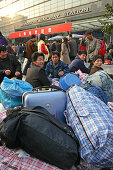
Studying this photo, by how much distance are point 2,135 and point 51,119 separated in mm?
483

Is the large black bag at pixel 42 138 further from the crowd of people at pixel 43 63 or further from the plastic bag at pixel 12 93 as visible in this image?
the crowd of people at pixel 43 63

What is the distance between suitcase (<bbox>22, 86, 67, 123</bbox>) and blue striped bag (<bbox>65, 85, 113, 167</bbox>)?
10.7 inches

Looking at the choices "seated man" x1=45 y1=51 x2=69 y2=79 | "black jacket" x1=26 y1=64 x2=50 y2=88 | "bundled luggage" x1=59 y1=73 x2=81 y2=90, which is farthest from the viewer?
"seated man" x1=45 y1=51 x2=69 y2=79

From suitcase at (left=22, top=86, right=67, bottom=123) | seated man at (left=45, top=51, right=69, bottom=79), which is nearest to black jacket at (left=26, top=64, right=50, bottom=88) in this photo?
suitcase at (left=22, top=86, right=67, bottom=123)

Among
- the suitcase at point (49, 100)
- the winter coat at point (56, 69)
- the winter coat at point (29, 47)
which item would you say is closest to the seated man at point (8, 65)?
the winter coat at point (56, 69)

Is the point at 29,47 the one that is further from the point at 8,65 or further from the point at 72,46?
the point at 8,65

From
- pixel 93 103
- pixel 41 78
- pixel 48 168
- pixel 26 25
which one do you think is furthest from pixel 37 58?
pixel 26 25

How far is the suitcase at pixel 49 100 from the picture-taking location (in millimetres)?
1978

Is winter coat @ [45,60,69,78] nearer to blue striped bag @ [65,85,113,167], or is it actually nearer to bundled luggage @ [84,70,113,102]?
bundled luggage @ [84,70,113,102]

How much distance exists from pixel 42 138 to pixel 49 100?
669mm

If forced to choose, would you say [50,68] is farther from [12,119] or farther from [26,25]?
[26,25]

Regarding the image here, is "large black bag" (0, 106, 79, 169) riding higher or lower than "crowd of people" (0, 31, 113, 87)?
lower

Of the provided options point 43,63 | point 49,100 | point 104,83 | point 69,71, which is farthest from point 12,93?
point 69,71

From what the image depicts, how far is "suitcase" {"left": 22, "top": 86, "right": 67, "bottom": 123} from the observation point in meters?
1.98
